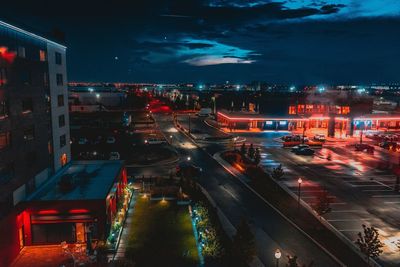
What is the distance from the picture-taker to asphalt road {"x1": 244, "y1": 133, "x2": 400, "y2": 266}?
25.3 meters

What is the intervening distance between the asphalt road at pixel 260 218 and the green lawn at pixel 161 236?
161 inches

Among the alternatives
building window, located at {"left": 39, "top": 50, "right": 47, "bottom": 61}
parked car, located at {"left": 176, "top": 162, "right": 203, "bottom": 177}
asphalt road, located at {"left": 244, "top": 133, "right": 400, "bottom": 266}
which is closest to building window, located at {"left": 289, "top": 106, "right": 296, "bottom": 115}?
asphalt road, located at {"left": 244, "top": 133, "right": 400, "bottom": 266}

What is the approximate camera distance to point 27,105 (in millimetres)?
25469

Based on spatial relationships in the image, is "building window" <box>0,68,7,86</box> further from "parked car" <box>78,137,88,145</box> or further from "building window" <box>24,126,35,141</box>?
"parked car" <box>78,137,88,145</box>

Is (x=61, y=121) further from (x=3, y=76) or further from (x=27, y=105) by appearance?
(x=3, y=76)

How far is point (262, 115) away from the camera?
77.2 metres

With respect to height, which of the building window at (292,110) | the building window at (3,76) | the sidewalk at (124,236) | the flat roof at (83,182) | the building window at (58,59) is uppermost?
the building window at (58,59)

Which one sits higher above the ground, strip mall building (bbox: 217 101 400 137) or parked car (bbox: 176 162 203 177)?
strip mall building (bbox: 217 101 400 137)

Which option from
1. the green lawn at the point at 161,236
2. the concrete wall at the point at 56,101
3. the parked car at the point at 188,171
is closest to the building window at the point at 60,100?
the concrete wall at the point at 56,101

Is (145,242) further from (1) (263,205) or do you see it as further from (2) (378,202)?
(2) (378,202)

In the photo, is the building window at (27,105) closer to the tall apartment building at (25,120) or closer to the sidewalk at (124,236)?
the tall apartment building at (25,120)

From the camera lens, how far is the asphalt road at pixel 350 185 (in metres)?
25.3

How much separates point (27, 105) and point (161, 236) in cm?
1413

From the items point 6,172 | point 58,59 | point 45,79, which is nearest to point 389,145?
point 58,59
